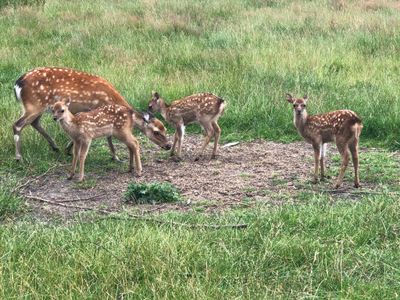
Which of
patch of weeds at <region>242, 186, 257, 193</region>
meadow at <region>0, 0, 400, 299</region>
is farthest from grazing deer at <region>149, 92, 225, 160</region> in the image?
patch of weeds at <region>242, 186, 257, 193</region>

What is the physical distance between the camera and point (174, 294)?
4867 millimetres

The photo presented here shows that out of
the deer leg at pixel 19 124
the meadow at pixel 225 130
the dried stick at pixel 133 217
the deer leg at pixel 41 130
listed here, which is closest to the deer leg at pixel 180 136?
the meadow at pixel 225 130

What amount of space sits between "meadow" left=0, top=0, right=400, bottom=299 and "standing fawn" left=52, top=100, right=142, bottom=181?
2.02ft

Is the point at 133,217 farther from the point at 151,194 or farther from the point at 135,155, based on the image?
the point at 135,155

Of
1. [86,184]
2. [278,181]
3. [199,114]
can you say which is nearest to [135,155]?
[86,184]

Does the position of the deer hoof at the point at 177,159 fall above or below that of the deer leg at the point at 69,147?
below

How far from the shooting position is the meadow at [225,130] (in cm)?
522

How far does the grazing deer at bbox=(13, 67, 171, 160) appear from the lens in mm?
9070

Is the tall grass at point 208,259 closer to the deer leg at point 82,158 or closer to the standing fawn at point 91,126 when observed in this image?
→ the deer leg at point 82,158

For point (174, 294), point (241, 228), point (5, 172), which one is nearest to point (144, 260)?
point (174, 294)

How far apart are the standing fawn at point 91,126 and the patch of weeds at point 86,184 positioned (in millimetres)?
72

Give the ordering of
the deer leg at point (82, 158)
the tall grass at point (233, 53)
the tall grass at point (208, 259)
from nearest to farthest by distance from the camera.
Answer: the tall grass at point (208, 259), the deer leg at point (82, 158), the tall grass at point (233, 53)

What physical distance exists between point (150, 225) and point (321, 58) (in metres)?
7.70

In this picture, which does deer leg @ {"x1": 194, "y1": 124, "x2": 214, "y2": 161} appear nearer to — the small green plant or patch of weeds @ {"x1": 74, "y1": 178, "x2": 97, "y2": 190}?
patch of weeds @ {"x1": 74, "y1": 178, "x2": 97, "y2": 190}
